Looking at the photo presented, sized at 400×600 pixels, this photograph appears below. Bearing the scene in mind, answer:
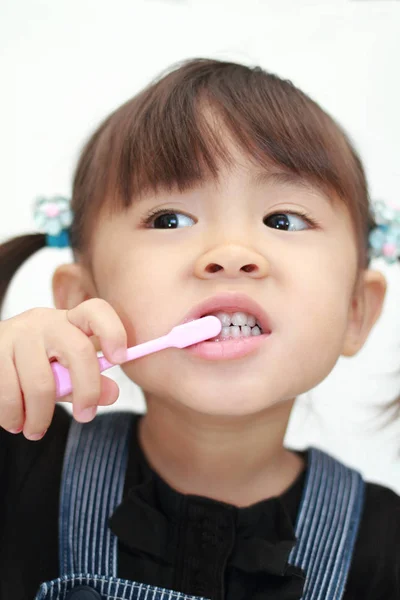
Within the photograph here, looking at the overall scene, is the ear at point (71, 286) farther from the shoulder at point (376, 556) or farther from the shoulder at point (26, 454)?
the shoulder at point (376, 556)

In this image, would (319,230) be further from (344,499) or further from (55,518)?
(55,518)

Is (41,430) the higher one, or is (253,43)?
(253,43)

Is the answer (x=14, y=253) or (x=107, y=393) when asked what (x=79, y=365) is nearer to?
(x=107, y=393)

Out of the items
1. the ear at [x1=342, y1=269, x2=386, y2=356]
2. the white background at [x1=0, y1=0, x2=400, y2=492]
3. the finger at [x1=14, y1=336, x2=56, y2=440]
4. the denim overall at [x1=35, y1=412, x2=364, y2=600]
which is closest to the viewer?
the finger at [x1=14, y1=336, x2=56, y2=440]

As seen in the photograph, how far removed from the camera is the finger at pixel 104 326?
0.52m

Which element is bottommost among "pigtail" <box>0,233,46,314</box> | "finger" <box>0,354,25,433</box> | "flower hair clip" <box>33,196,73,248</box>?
"finger" <box>0,354,25,433</box>

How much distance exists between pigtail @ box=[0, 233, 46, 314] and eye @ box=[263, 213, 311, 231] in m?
0.29

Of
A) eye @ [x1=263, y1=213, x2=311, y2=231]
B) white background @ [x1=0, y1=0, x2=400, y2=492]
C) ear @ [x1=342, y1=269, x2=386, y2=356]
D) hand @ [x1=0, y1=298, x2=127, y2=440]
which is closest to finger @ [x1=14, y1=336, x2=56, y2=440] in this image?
hand @ [x1=0, y1=298, x2=127, y2=440]

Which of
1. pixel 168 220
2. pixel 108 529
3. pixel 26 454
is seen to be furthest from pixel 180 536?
pixel 168 220

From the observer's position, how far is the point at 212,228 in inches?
23.1

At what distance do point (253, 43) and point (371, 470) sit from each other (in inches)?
25.7

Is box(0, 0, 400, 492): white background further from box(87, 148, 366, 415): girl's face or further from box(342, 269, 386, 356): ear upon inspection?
box(87, 148, 366, 415): girl's face

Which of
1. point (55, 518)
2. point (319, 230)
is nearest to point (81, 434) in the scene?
point (55, 518)

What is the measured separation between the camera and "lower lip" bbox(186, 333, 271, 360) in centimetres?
55
